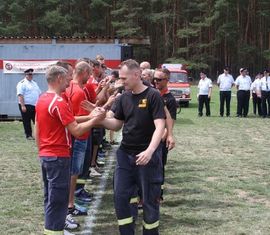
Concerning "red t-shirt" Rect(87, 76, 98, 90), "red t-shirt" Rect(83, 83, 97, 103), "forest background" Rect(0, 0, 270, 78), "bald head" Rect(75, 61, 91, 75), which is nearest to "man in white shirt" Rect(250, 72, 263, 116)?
"red t-shirt" Rect(87, 76, 98, 90)

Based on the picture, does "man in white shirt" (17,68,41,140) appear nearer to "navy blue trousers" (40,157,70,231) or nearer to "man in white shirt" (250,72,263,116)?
"navy blue trousers" (40,157,70,231)

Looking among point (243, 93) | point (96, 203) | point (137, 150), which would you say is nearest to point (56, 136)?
point (137, 150)

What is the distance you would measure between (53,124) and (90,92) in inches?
89.7

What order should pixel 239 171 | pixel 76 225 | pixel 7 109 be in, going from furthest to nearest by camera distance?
pixel 7 109, pixel 239 171, pixel 76 225

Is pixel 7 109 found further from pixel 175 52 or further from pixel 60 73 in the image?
pixel 175 52

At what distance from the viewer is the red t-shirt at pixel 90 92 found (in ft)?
23.8

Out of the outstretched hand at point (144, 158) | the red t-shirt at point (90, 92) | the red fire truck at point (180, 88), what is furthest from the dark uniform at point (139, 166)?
the red fire truck at point (180, 88)

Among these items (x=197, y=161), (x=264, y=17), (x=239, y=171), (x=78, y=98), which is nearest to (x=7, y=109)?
(x=197, y=161)

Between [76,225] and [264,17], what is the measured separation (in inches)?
2256

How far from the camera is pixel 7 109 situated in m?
18.9

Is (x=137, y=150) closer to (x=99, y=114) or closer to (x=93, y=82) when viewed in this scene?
(x=99, y=114)

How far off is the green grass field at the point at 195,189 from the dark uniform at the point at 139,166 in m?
1.01

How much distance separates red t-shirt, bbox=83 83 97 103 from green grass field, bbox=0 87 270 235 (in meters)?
1.48

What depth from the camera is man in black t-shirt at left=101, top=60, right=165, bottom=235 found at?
202 inches
